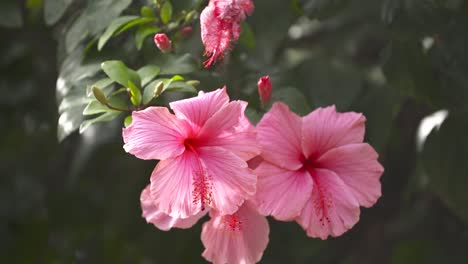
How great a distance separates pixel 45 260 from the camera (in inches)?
76.7

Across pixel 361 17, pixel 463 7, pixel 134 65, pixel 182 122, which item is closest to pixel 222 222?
pixel 182 122

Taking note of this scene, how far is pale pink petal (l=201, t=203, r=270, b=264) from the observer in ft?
3.64

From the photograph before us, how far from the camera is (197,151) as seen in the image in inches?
41.8

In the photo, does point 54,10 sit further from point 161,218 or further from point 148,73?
point 161,218

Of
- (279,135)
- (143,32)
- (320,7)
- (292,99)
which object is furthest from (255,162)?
(320,7)

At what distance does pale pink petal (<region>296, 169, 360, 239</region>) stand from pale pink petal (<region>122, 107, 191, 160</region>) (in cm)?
19

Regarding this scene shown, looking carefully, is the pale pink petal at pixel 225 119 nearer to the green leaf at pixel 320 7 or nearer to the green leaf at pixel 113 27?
the green leaf at pixel 113 27

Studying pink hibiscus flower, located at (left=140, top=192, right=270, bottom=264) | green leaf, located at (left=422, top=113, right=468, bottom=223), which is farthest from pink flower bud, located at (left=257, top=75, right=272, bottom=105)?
green leaf, located at (left=422, top=113, right=468, bottom=223)

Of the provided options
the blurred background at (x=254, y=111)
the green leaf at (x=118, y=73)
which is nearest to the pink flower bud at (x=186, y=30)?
the blurred background at (x=254, y=111)

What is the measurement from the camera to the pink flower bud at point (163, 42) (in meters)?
1.12

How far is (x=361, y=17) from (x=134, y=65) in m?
0.79

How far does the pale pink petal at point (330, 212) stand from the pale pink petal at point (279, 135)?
0.06 meters

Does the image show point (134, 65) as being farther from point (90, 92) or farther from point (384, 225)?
point (384, 225)

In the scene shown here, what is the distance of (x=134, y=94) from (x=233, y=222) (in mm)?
221
